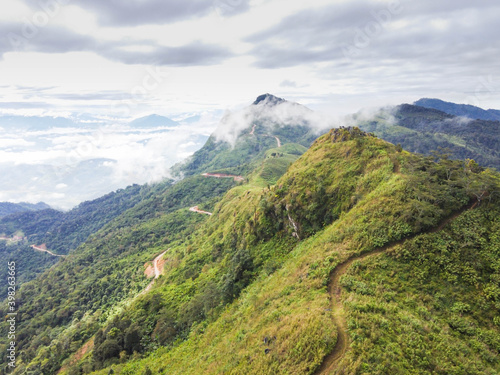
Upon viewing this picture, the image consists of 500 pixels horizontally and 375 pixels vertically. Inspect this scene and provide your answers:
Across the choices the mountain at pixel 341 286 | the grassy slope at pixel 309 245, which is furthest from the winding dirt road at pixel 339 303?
the grassy slope at pixel 309 245

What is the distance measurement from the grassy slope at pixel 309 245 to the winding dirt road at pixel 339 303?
18.9 inches

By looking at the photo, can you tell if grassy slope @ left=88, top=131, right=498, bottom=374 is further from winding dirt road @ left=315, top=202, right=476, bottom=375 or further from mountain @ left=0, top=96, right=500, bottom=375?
winding dirt road @ left=315, top=202, right=476, bottom=375

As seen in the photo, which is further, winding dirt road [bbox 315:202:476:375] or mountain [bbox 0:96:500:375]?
mountain [bbox 0:96:500:375]

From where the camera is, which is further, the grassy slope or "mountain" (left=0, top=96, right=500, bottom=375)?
the grassy slope

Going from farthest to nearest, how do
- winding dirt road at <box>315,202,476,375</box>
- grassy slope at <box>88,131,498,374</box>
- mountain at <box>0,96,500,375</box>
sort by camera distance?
grassy slope at <box>88,131,498,374</box> < mountain at <box>0,96,500,375</box> < winding dirt road at <box>315,202,476,375</box>

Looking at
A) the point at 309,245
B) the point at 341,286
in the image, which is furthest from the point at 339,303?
the point at 309,245

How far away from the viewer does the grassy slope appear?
21.0m

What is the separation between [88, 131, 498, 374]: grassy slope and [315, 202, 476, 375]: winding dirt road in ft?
1.58

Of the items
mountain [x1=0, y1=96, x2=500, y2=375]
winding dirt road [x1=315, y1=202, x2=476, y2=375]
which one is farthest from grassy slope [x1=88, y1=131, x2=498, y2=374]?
winding dirt road [x1=315, y1=202, x2=476, y2=375]

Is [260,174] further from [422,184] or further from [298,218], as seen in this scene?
[422,184]

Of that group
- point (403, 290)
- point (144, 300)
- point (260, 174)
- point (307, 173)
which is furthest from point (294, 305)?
point (260, 174)

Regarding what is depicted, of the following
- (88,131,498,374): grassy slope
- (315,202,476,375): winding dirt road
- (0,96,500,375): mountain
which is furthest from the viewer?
(88,131,498,374): grassy slope

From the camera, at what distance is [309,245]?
119ft

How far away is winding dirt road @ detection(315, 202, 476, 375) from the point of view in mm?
17828
